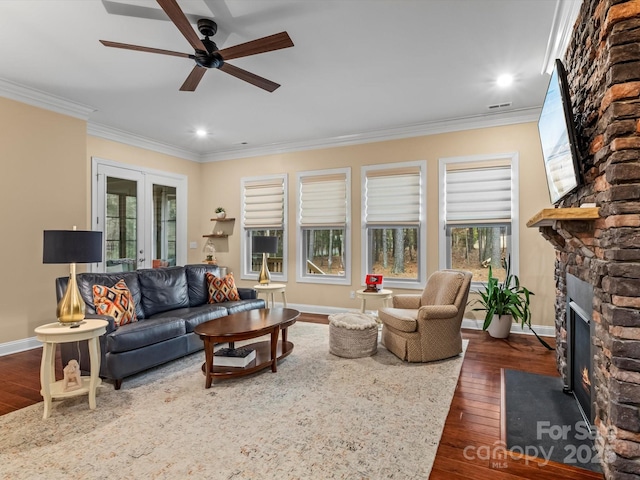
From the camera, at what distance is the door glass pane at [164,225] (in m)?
6.27

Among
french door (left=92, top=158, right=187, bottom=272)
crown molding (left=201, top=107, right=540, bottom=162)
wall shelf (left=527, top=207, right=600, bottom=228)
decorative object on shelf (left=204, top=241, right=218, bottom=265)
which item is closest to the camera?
wall shelf (left=527, top=207, right=600, bottom=228)

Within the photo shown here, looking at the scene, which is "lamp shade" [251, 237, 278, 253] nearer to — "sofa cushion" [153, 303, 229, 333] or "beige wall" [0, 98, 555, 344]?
"beige wall" [0, 98, 555, 344]

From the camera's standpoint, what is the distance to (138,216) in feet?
19.5

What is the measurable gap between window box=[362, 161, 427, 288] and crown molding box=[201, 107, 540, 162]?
0.46 m

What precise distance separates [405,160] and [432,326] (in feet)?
9.07

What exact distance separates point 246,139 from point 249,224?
1.53 metres

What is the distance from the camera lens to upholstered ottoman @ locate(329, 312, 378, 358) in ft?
12.3

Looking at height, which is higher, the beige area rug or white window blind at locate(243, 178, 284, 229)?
white window blind at locate(243, 178, 284, 229)

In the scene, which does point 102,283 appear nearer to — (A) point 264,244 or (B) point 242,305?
(B) point 242,305

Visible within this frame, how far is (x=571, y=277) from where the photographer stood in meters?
2.61

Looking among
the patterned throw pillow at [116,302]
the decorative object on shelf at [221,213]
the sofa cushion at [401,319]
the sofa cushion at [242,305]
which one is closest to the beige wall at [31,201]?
the patterned throw pillow at [116,302]

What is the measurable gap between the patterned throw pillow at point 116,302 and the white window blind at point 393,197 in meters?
3.50

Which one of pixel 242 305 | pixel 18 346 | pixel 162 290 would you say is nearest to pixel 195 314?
pixel 162 290

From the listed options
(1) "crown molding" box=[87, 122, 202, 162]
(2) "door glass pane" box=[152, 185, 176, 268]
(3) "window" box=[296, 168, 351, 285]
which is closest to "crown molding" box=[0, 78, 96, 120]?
(1) "crown molding" box=[87, 122, 202, 162]
